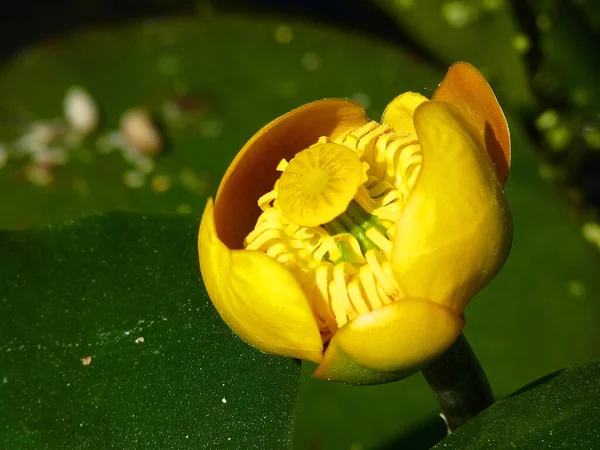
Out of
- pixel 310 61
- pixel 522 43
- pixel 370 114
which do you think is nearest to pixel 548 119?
pixel 522 43

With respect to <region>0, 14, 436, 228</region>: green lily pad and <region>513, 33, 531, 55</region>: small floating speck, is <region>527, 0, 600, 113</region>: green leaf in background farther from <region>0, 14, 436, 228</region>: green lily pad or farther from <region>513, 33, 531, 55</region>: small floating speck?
<region>0, 14, 436, 228</region>: green lily pad

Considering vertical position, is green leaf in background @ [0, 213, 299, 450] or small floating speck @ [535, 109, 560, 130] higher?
small floating speck @ [535, 109, 560, 130]

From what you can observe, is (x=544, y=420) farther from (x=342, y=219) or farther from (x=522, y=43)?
(x=522, y=43)

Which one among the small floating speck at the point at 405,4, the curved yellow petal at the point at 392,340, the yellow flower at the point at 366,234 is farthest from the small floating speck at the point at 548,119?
the curved yellow petal at the point at 392,340

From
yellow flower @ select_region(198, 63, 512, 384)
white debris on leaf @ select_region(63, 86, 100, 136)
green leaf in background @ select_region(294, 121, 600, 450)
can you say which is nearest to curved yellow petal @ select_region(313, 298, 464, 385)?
yellow flower @ select_region(198, 63, 512, 384)

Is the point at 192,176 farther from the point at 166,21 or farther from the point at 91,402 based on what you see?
the point at 91,402

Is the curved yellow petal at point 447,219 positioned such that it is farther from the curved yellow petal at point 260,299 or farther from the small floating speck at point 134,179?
the small floating speck at point 134,179
